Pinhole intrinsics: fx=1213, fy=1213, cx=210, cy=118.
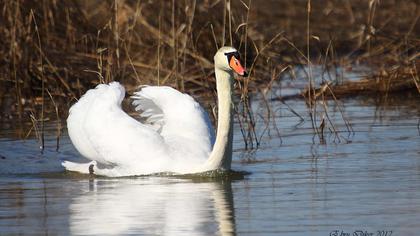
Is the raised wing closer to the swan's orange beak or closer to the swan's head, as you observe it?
the swan's head

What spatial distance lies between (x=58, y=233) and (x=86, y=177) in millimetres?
2900

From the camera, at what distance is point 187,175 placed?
31.4 feet

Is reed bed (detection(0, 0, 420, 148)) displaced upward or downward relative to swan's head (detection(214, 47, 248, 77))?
upward

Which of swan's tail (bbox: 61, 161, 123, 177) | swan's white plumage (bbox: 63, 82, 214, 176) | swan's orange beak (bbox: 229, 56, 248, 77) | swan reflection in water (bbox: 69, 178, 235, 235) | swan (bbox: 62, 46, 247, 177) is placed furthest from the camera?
swan's tail (bbox: 61, 161, 123, 177)

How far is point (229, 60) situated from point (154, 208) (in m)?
1.76

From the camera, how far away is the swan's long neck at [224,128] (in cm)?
931

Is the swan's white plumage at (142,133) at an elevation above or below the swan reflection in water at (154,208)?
above

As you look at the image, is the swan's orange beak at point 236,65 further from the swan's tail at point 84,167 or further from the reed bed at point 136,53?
the reed bed at point 136,53

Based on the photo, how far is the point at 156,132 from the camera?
9953 millimetres

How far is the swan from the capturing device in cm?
942

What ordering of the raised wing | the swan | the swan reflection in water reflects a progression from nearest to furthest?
the swan reflection in water < the swan < the raised wing

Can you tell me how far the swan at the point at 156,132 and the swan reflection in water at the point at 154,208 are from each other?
184mm

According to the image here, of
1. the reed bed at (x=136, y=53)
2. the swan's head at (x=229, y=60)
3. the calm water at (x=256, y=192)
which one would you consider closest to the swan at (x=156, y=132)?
the swan's head at (x=229, y=60)

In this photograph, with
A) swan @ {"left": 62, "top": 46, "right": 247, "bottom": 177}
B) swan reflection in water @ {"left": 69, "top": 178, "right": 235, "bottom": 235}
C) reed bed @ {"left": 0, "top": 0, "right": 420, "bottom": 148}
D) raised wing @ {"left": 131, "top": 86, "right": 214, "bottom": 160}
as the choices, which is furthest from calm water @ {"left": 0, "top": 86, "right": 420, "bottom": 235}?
reed bed @ {"left": 0, "top": 0, "right": 420, "bottom": 148}
